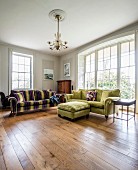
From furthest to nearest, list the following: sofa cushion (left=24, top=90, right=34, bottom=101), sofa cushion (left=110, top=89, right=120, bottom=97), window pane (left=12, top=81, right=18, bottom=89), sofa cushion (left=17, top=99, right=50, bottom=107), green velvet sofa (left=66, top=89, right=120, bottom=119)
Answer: window pane (left=12, top=81, right=18, bottom=89) < sofa cushion (left=24, top=90, right=34, bottom=101) < sofa cushion (left=17, top=99, right=50, bottom=107) < sofa cushion (left=110, top=89, right=120, bottom=97) < green velvet sofa (left=66, top=89, right=120, bottom=119)

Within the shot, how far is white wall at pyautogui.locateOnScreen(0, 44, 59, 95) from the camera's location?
5340mm

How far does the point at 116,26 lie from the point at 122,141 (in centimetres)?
359

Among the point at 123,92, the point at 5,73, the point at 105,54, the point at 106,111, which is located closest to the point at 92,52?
the point at 105,54

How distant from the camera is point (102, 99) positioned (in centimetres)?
403

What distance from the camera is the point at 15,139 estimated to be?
2217 mm

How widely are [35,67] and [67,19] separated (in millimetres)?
3579

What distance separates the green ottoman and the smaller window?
10.8 ft

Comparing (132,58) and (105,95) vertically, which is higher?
(132,58)

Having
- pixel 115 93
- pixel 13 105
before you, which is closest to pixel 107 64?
pixel 115 93

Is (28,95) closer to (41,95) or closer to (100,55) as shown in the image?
(41,95)

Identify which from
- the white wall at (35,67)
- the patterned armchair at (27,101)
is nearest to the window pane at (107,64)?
the patterned armchair at (27,101)

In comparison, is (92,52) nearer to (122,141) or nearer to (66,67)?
(66,67)

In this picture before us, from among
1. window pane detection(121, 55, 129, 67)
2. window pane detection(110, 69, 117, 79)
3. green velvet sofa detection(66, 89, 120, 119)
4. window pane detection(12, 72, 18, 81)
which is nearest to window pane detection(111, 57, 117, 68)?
window pane detection(110, 69, 117, 79)

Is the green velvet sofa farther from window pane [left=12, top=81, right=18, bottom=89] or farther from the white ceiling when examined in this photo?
window pane [left=12, top=81, right=18, bottom=89]
